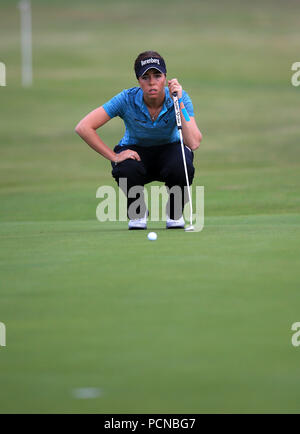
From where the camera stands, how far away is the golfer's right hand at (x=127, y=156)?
7320 millimetres

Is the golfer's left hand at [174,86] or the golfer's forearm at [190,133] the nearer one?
the golfer's left hand at [174,86]

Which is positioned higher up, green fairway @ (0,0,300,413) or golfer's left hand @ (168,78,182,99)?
golfer's left hand @ (168,78,182,99)

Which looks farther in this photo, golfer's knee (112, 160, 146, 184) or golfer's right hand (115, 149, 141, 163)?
golfer's knee (112, 160, 146, 184)

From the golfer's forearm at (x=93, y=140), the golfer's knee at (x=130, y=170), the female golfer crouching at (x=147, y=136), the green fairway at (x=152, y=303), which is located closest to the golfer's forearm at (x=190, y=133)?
the female golfer crouching at (x=147, y=136)

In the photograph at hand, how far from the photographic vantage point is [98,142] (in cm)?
737

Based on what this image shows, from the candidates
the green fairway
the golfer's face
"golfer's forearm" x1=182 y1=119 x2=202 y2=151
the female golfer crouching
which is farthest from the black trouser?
the golfer's face

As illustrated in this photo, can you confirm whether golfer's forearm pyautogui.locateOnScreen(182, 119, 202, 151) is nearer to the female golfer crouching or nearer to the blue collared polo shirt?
the female golfer crouching

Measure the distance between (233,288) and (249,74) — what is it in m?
34.0

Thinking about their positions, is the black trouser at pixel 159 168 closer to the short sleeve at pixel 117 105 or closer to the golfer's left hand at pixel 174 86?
the short sleeve at pixel 117 105

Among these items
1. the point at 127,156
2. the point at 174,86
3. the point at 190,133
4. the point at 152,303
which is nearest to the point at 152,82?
the point at 174,86

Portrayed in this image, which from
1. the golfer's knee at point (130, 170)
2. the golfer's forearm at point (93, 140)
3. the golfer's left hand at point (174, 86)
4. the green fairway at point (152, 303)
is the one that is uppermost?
the golfer's left hand at point (174, 86)

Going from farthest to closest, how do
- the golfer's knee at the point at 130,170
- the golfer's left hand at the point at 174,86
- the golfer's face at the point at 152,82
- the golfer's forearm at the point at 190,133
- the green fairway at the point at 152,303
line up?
the golfer's knee at the point at 130,170, the golfer's forearm at the point at 190,133, the golfer's face at the point at 152,82, the golfer's left hand at the point at 174,86, the green fairway at the point at 152,303

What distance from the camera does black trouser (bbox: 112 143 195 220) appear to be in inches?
294

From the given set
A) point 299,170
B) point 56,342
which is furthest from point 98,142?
point 299,170
